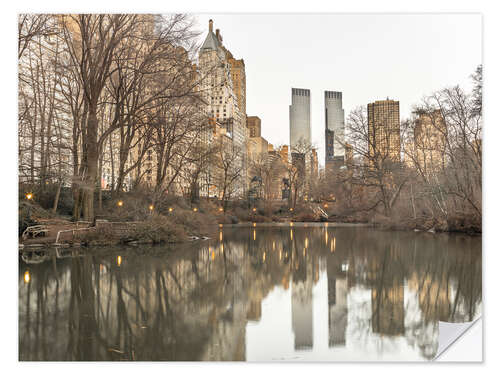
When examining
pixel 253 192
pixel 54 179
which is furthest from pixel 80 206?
pixel 253 192

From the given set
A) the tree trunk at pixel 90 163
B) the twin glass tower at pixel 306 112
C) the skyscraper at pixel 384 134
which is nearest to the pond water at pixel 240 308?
the tree trunk at pixel 90 163

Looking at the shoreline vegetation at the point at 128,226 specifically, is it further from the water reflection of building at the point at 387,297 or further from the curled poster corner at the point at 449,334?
the curled poster corner at the point at 449,334

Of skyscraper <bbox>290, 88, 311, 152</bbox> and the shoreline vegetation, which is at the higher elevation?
skyscraper <bbox>290, 88, 311, 152</bbox>

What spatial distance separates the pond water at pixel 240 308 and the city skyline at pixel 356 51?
3.98m

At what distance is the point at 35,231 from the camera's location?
469 inches

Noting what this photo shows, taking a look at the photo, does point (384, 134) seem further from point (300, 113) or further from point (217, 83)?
point (217, 83)

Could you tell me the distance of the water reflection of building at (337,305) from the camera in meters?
4.41

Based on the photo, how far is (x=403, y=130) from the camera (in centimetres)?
1753

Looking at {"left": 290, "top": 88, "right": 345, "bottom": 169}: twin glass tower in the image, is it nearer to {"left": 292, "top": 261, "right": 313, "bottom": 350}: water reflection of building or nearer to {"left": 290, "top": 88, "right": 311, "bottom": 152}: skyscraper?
{"left": 290, "top": 88, "right": 311, "bottom": 152}: skyscraper

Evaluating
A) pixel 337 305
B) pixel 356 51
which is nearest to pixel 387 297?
pixel 337 305

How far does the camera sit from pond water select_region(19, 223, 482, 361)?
407 cm

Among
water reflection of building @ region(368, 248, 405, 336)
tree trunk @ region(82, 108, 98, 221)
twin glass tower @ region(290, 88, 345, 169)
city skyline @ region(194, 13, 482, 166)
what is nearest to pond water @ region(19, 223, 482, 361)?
water reflection of building @ region(368, 248, 405, 336)

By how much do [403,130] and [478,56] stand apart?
11.4 meters

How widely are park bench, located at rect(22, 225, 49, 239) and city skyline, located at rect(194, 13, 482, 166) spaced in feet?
25.2
